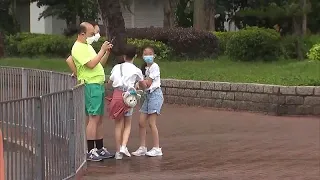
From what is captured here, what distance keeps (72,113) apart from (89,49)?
6.11 ft

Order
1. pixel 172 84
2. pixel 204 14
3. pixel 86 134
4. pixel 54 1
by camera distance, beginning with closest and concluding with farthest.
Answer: pixel 86 134, pixel 172 84, pixel 204 14, pixel 54 1

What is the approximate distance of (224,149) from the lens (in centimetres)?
1188

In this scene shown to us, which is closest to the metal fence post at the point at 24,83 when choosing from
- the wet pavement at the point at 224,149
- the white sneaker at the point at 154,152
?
the wet pavement at the point at 224,149

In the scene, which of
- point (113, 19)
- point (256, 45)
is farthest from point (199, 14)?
point (113, 19)

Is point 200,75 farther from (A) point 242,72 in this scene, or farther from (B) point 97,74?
(B) point 97,74

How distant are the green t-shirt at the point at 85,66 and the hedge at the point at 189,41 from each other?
16360 millimetres

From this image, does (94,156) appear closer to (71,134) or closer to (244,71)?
(71,134)

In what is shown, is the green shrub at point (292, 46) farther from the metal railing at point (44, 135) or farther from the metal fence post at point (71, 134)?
the metal fence post at point (71, 134)

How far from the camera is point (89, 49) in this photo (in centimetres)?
1047

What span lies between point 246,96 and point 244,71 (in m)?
4.15

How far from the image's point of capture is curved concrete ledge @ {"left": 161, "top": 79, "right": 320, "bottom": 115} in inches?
604

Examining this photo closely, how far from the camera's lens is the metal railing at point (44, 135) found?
23.6 feet

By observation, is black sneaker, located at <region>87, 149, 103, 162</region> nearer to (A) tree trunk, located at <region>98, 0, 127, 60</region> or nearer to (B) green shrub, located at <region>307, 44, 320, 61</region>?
(A) tree trunk, located at <region>98, 0, 127, 60</region>

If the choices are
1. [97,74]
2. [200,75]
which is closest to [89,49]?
[97,74]
